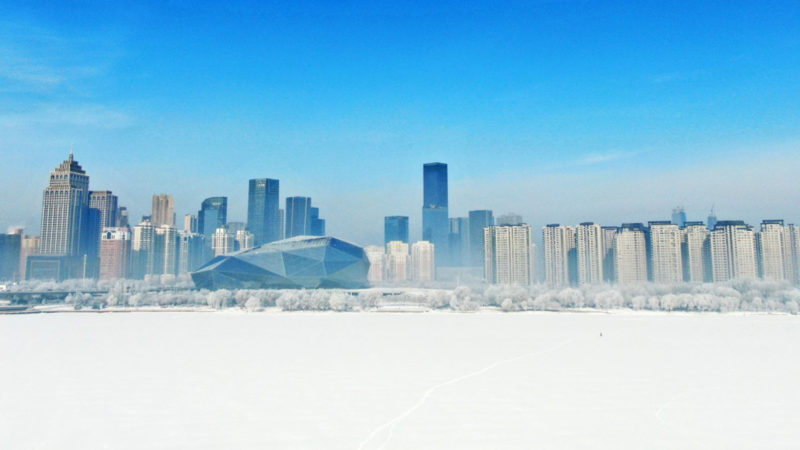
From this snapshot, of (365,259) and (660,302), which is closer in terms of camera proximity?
(660,302)

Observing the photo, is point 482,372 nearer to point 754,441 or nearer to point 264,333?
point 754,441

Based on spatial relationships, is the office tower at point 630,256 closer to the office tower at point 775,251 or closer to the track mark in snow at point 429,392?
the office tower at point 775,251

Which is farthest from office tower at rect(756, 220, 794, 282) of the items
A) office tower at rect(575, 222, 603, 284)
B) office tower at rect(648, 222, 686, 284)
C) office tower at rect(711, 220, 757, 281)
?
office tower at rect(575, 222, 603, 284)

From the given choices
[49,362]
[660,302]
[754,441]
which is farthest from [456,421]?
[660,302]

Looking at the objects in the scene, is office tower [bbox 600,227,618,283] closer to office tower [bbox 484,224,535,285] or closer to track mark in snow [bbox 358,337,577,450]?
office tower [bbox 484,224,535,285]

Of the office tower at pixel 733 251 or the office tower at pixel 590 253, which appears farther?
the office tower at pixel 590 253

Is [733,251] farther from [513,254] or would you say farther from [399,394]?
[399,394]

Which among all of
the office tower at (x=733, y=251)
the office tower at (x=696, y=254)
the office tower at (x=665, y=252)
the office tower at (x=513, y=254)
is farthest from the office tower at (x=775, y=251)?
the office tower at (x=513, y=254)
